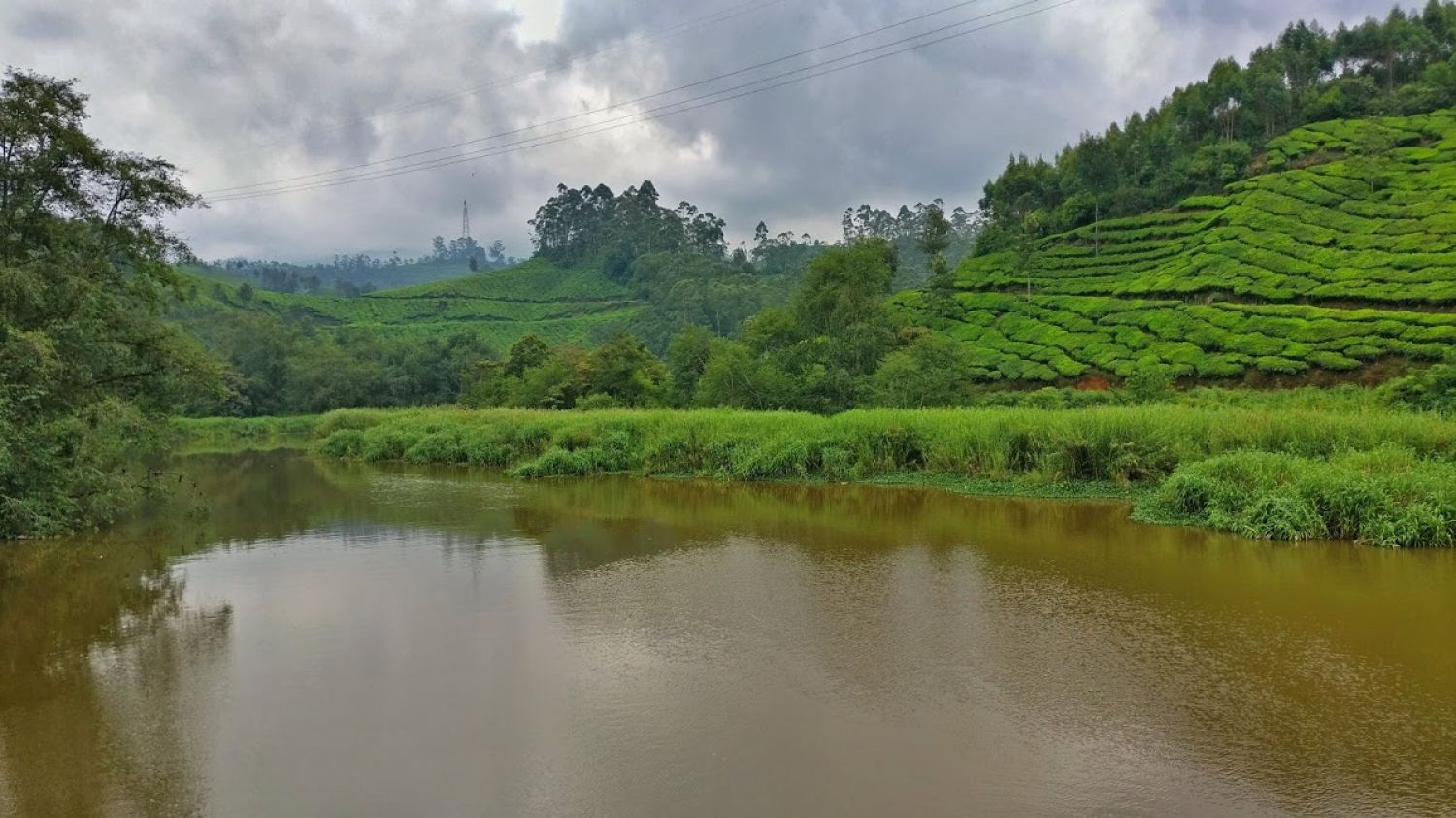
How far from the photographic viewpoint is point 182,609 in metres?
10.7

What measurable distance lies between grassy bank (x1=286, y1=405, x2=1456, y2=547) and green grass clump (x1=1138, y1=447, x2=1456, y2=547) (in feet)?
0.08

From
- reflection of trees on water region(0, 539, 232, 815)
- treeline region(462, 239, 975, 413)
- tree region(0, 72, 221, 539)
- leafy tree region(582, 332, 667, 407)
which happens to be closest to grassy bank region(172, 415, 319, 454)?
treeline region(462, 239, 975, 413)

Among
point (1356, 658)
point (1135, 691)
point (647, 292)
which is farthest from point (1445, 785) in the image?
point (647, 292)

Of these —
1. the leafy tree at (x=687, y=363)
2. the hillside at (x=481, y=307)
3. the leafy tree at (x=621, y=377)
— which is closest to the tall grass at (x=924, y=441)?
the leafy tree at (x=621, y=377)

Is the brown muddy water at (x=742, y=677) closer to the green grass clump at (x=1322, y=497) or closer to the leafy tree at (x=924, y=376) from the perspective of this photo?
the green grass clump at (x=1322, y=497)

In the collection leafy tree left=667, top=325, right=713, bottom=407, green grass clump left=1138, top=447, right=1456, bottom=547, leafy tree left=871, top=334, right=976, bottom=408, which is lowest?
green grass clump left=1138, top=447, right=1456, bottom=547

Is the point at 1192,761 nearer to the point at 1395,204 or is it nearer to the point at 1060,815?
the point at 1060,815

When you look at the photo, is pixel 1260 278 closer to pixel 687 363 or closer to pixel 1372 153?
pixel 1372 153

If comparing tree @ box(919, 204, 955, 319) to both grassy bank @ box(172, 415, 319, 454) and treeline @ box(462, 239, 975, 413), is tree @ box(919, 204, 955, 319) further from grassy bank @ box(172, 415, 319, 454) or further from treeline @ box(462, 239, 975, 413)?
grassy bank @ box(172, 415, 319, 454)

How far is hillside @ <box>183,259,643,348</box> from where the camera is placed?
79375 mm

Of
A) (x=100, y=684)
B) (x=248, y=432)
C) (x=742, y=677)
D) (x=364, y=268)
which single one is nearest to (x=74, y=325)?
(x=100, y=684)

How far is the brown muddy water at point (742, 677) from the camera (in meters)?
5.69

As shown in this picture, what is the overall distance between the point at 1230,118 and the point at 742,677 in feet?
223

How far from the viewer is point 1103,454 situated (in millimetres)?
17641
